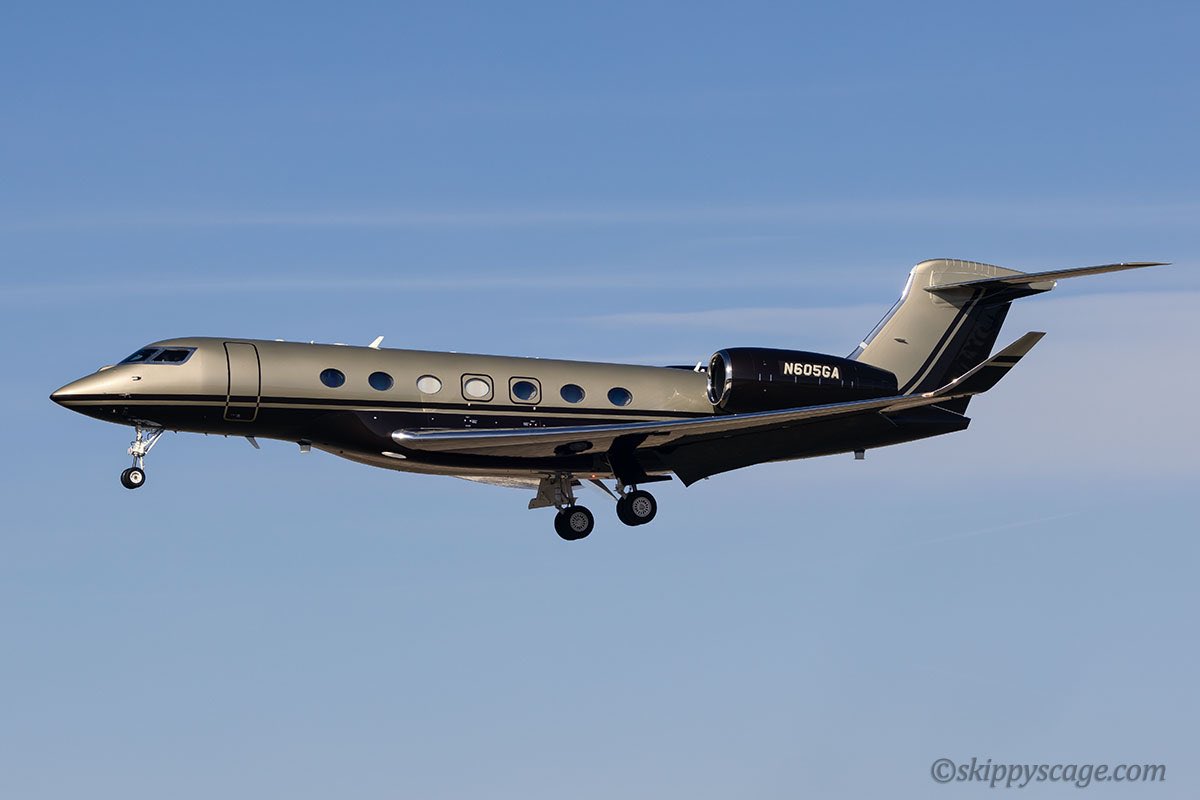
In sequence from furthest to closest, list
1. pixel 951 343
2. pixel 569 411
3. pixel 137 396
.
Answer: pixel 951 343, pixel 569 411, pixel 137 396

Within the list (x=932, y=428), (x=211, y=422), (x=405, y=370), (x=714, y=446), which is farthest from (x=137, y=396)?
(x=932, y=428)

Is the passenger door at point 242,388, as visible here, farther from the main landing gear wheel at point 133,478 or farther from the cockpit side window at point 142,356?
the main landing gear wheel at point 133,478

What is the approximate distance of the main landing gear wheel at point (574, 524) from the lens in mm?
36875

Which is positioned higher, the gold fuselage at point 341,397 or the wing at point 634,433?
the gold fuselage at point 341,397

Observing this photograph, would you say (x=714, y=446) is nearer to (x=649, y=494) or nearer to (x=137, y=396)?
(x=649, y=494)

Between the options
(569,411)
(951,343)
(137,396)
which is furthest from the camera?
(951,343)

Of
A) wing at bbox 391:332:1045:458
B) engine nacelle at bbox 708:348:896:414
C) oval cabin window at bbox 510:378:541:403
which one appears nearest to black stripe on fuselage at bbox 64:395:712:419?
oval cabin window at bbox 510:378:541:403

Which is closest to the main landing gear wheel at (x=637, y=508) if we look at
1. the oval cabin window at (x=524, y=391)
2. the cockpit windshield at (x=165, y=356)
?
the oval cabin window at (x=524, y=391)

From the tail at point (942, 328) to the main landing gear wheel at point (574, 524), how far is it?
7.41 meters

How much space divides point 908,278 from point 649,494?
848 cm

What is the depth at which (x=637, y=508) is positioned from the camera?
119 ft

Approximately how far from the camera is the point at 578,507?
37000mm

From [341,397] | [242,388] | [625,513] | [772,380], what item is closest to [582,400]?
[625,513]

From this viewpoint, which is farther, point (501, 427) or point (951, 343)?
point (951, 343)
